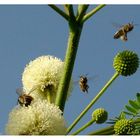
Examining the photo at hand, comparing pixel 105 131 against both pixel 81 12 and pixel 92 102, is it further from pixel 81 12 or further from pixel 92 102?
pixel 81 12

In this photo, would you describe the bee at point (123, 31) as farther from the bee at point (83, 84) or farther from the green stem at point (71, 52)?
the green stem at point (71, 52)

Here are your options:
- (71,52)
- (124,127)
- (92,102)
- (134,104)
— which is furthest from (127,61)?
(124,127)

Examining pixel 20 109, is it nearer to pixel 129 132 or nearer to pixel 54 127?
pixel 54 127


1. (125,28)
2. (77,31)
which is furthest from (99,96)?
(125,28)

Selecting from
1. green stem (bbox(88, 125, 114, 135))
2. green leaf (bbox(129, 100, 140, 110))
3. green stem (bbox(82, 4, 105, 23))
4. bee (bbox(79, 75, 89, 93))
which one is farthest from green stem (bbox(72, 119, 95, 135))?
bee (bbox(79, 75, 89, 93))

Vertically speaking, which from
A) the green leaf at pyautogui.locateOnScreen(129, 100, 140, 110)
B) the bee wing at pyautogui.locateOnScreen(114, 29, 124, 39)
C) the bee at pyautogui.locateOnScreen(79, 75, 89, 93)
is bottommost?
the green leaf at pyautogui.locateOnScreen(129, 100, 140, 110)

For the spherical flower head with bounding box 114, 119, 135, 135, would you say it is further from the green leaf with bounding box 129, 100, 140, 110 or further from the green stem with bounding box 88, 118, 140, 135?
the green leaf with bounding box 129, 100, 140, 110
